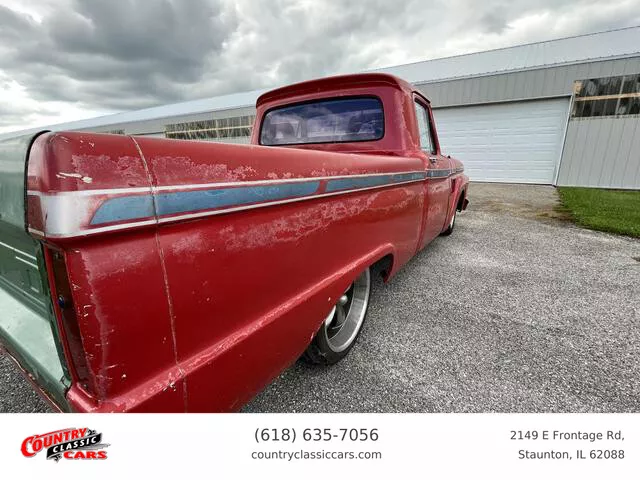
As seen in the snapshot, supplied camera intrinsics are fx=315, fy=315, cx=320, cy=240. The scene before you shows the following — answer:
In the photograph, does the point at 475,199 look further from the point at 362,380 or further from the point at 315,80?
the point at 362,380

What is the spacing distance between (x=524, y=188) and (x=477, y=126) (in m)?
3.01

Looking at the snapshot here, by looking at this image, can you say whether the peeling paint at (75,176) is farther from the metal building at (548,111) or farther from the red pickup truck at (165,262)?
the metal building at (548,111)

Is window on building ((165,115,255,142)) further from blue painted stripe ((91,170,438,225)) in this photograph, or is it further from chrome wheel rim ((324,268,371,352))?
blue painted stripe ((91,170,438,225))

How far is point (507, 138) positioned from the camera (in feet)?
37.7

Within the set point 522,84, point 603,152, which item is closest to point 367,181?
point 522,84

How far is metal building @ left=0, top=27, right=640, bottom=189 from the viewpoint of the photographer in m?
10.0

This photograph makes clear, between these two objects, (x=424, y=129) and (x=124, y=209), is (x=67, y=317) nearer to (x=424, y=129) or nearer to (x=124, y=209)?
(x=124, y=209)

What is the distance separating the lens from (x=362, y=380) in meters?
1.99

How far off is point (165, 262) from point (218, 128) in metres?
21.1

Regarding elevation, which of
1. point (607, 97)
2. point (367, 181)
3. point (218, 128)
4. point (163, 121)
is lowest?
point (367, 181)

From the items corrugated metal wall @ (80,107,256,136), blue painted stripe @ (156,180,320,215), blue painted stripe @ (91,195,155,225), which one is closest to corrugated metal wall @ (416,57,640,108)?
corrugated metal wall @ (80,107,256,136)

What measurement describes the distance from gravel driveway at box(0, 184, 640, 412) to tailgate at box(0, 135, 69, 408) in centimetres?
84
